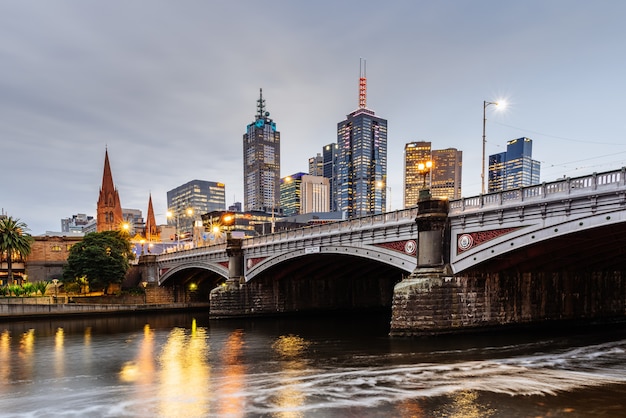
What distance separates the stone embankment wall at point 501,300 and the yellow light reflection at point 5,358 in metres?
21.7

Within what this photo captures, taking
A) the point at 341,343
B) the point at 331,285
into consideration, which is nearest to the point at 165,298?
the point at 331,285

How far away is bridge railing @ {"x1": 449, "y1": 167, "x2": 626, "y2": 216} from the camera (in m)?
21.8

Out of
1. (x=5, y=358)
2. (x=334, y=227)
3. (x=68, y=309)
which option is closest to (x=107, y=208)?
(x=68, y=309)

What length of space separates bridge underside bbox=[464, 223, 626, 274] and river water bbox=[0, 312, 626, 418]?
14.8 ft

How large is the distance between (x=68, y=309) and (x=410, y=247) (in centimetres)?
4239

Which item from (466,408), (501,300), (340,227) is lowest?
(466,408)

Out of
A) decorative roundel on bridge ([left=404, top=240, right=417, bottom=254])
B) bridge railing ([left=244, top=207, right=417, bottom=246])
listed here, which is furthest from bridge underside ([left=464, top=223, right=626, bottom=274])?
bridge railing ([left=244, top=207, right=417, bottom=246])

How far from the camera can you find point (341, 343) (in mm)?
30969

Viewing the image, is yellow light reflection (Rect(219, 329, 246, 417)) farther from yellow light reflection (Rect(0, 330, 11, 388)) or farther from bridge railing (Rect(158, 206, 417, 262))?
bridge railing (Rect(158, 206, 417, 262))

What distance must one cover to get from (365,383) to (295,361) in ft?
22.2

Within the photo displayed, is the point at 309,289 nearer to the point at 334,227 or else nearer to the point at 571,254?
the point at 334,227

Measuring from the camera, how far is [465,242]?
27.8m

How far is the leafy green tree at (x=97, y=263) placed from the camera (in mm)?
60906

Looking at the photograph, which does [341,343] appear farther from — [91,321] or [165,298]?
[165,298]
